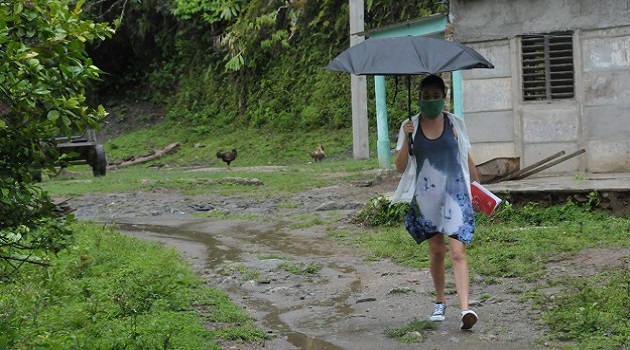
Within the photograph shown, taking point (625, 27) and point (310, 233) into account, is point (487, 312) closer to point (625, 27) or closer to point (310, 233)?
point (310, 233)

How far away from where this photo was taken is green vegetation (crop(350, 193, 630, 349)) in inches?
274

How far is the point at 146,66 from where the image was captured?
136ft

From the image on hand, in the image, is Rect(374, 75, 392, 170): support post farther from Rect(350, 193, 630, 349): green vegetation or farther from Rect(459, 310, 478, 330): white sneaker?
Rect(459, 310, 478, 330): white sneaker

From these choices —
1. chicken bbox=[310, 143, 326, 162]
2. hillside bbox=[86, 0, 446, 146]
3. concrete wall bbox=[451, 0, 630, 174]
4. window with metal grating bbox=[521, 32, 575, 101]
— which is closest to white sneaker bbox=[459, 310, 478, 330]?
concrete wall bbox=[451, 0, 630, 174]

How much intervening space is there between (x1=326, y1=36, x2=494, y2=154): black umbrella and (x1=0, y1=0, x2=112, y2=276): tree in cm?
245

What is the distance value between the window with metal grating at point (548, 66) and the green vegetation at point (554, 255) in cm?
267

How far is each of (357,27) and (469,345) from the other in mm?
18047

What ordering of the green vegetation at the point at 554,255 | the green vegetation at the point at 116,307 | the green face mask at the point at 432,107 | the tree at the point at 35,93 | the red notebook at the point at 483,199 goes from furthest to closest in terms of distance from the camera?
the red notebook at the point at 483,199 < the green face mask at the point at 432,107 < the green vegetation at the point at 554,255 < the green vegetation at the point at 116,307 < the tree at the point at 35,93

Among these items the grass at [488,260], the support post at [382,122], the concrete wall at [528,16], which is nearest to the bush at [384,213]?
the grass at [488,260]

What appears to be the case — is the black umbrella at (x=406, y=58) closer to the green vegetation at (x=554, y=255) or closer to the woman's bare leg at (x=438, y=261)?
the woman's bare leg at (x=438, y=261)

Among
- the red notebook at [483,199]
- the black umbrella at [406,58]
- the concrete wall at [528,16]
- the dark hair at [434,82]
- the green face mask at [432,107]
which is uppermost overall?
the concrete wall at [528,16]

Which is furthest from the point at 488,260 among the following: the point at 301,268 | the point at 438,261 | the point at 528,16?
the point at 528,16

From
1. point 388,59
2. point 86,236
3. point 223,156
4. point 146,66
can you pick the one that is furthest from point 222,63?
point 388,59

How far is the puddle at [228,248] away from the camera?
7.57 m
